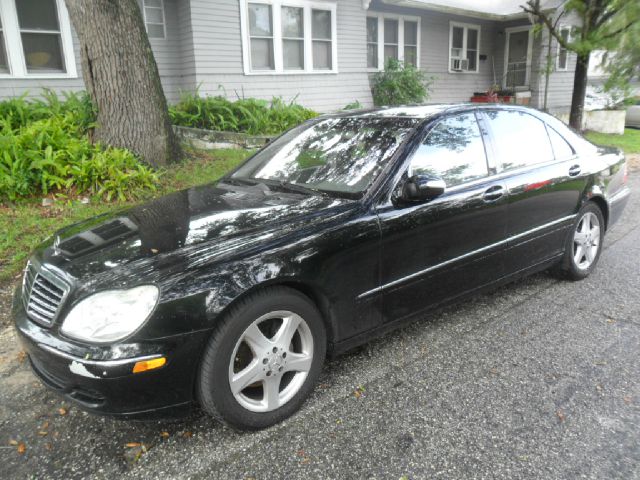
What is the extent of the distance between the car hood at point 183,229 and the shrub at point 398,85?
461 inches

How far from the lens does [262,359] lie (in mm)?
2547

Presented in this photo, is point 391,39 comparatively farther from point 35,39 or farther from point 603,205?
point 603,205

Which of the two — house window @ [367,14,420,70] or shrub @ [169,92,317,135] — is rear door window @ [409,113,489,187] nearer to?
shrub @ [169,92,317,135]

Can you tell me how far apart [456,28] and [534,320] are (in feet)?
52.9

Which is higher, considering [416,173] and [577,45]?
[577,45]

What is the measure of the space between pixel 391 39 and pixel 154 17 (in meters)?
7.32

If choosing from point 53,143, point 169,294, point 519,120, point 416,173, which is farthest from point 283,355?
point 53,143

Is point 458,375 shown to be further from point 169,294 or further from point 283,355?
point 169,294

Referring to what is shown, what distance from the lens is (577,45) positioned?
1059cm

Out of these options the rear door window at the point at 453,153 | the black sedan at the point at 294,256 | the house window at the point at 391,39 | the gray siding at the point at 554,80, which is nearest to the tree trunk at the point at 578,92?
the house window at the point at 391,39

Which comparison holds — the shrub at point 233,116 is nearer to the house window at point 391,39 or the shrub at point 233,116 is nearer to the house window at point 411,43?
the house window at point 391,39

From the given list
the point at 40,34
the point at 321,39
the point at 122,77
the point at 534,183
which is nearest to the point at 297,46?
the point at 321,39

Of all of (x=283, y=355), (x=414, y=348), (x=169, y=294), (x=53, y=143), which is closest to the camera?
(x=169, y=294)

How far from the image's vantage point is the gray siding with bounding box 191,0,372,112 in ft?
37.7
